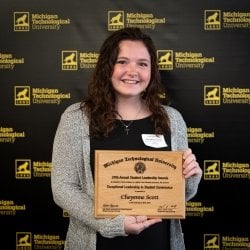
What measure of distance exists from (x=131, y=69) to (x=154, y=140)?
0.31 meters

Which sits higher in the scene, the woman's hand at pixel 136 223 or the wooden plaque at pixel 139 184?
the wooden plaque at pixel 139 184

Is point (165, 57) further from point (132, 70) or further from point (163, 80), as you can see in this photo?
point (132, 70)

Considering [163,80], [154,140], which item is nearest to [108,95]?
[154,140]

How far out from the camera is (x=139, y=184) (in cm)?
138

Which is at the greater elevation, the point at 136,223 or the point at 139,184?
the point at 139,184

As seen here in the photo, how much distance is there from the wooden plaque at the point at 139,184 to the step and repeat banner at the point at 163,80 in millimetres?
1135

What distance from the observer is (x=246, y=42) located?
2463 mm

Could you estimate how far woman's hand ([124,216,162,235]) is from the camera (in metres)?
1.33

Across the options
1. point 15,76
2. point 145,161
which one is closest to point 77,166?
point 145,161

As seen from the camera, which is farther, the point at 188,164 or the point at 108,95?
the point at 108,95

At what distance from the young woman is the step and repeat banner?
→ 35.5 inches

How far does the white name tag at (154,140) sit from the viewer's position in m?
1.49

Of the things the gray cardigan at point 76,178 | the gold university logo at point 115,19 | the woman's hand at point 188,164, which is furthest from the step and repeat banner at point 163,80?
the woman's hand at point 188,164

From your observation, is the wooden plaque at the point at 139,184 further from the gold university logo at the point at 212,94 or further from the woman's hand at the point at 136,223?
the gold university logo at the point at 212,94
